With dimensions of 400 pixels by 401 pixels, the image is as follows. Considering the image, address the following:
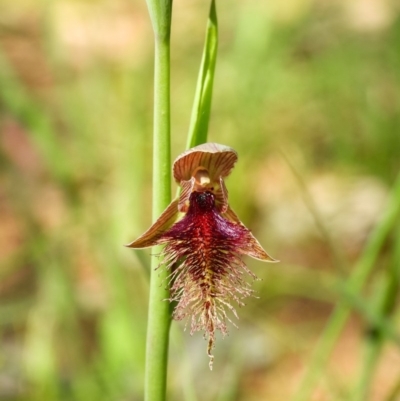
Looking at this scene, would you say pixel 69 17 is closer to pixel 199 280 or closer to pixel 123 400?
pixel 123 400

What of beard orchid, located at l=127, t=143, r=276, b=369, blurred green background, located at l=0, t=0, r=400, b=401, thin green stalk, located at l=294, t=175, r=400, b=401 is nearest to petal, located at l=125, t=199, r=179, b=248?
beard orchid, located at l=127, t=143, r=276, b=369

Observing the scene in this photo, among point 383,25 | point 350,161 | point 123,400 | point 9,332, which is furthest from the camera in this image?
point 383,25

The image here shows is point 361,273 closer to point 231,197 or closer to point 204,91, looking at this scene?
point 204,91

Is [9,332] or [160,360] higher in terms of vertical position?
[160,360]

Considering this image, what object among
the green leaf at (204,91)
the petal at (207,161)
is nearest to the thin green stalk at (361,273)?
the petal at (207,161)

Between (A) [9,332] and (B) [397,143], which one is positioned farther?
(B) [397,143]

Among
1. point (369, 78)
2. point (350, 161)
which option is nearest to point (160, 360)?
point (350, 161)

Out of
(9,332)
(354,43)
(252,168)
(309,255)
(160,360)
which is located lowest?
(9,332)
